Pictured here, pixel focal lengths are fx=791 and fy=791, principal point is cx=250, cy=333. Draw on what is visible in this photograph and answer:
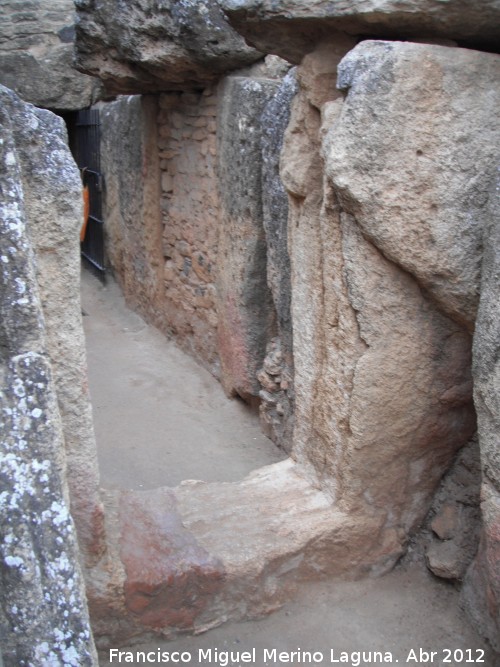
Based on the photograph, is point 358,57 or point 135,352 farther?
point 135,352

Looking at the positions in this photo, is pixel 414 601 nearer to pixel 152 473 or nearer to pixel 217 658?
pixel 217 658

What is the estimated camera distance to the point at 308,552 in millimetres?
2855

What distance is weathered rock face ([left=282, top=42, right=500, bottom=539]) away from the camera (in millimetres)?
2301

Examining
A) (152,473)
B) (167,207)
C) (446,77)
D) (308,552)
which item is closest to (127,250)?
(167,207)

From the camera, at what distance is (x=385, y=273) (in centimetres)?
250

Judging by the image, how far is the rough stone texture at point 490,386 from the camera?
217 cm

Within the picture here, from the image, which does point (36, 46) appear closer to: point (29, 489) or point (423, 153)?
point (423, 153)

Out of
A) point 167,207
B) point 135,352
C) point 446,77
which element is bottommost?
point 135,352

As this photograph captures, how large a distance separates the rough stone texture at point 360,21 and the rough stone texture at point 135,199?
3.16m

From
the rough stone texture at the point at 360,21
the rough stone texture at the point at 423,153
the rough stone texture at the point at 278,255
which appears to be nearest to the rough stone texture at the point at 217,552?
the rough stone texture at the point at 278,255

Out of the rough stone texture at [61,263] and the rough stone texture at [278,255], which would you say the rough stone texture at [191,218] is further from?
the rough stone texture at [61,263]

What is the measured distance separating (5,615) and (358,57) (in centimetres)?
177

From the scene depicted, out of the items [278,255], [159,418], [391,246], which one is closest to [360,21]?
[391,246]

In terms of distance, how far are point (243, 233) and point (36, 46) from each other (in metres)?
3.32
